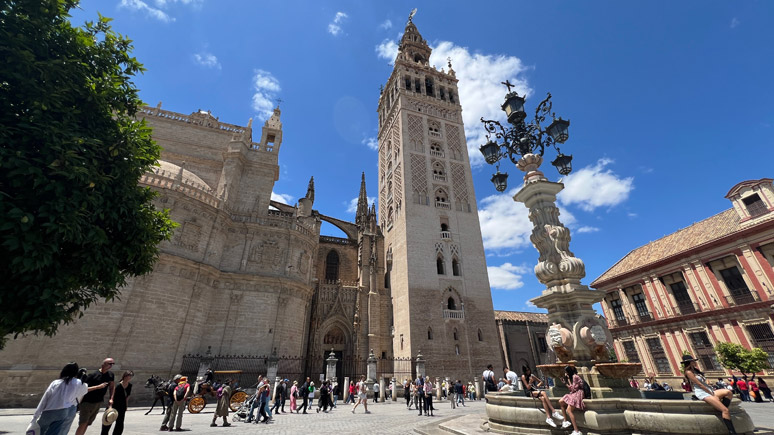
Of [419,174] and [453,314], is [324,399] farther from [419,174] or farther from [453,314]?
[419,174]

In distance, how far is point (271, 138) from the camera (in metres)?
24.6

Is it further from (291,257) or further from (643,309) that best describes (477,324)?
(291,257)

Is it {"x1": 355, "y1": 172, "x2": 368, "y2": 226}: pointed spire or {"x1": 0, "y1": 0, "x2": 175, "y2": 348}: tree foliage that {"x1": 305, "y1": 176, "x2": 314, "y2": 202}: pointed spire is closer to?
{"x1": 355, "y1": 172, "x2": 368, "y2": 226}: pointed spire

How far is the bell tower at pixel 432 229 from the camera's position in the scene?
2233 centimetres

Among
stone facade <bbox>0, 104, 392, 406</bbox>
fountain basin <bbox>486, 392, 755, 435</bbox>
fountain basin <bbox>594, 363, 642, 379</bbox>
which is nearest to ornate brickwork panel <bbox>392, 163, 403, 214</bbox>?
stone facade <bbox>0, 104, 392, 406</bbox>

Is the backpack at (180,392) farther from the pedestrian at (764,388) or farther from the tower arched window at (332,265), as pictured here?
the pedestrian at (764,388)

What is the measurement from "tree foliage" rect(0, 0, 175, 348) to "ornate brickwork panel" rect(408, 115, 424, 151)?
24.7 metres

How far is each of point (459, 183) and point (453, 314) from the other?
11.8 m

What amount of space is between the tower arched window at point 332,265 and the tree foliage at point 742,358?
78.9 feet

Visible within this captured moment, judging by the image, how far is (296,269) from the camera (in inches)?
789

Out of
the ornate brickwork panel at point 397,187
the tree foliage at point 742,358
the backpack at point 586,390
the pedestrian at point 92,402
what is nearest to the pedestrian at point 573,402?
the backpack at point 586,390

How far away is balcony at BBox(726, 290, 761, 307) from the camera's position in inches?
690

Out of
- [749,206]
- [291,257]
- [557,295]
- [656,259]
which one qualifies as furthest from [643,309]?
[291,257]

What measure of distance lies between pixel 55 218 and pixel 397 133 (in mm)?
27755
